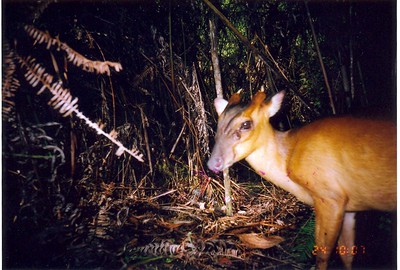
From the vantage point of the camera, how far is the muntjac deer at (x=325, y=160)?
275 cm

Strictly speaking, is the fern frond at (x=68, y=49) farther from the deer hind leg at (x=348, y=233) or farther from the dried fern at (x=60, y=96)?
the deer hind leg at (x=348, y=233)

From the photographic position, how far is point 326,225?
2.79 m

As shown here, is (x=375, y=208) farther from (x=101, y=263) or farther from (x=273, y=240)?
(x=101, y=263)

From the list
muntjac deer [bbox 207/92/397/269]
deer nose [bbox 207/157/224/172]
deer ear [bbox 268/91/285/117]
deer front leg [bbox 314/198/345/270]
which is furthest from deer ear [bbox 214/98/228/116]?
deer front leg [bbox 314/198/345/270]

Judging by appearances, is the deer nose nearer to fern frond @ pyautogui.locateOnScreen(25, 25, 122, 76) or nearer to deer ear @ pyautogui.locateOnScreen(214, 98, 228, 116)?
deer ear @ pyautogui.locateOnScreen(214, 98, 228, 116)

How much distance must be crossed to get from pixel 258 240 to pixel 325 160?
3.36 ft

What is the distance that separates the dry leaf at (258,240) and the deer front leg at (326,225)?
0.46 metres

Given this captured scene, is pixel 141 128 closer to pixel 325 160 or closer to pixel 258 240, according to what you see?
pixel 258 240

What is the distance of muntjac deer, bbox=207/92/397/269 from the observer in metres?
2.75

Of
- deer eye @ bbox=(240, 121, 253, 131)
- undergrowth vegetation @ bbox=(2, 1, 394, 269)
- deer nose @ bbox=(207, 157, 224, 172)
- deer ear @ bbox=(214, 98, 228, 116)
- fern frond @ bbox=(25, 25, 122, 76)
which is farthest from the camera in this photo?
deer ear @ bbox=(214, 98, 228, 116)

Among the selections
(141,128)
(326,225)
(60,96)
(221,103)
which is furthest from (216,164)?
(141,128)

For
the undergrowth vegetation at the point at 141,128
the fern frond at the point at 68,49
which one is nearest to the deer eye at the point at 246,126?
the undergrowth vegetation at the point at 141,128

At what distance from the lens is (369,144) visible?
9.00ft

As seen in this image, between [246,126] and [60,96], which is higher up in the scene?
[60,96]
